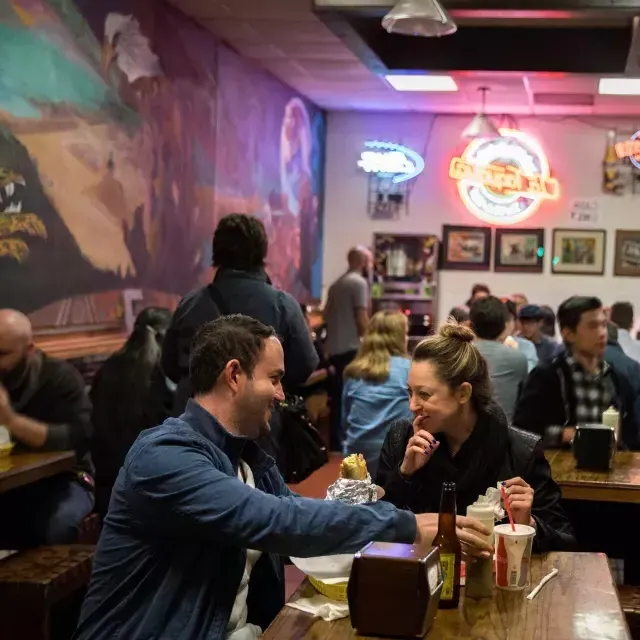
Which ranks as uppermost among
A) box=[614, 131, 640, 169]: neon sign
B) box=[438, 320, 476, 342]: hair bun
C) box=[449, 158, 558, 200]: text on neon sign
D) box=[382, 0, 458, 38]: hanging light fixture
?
box=[382, 0, 458, 38]: hanging light fixture

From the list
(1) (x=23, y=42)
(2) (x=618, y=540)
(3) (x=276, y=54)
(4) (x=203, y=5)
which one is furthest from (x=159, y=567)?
(3) (x=276, y=54)

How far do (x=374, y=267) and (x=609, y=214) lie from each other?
8.71ft

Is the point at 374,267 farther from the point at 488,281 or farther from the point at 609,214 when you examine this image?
the point at 609,214

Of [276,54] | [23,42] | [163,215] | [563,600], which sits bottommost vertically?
[563,600]

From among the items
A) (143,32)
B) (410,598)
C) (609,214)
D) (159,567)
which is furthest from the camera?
(609,214)

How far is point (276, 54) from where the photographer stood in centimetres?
805

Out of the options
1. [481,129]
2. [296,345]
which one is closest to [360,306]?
[481,129]

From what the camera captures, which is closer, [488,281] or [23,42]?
[23,42]

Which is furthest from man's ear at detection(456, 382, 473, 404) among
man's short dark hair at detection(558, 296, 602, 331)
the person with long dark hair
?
the person with long dark hair

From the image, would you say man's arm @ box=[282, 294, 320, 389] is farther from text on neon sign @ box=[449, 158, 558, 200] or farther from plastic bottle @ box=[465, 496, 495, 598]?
text on neon sign @ box=[449, 158, 558, 200]

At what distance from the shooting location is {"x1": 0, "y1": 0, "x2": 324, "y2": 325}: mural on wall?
Answer: 4777 millimetres

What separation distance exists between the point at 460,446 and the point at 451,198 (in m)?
8.50

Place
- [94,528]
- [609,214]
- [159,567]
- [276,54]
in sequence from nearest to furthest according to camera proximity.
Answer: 1. [159,567]
2. [94,528]
3. [276,54]
4. [609,214]

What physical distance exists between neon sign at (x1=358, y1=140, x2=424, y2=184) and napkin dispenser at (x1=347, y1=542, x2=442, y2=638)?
9150mm
